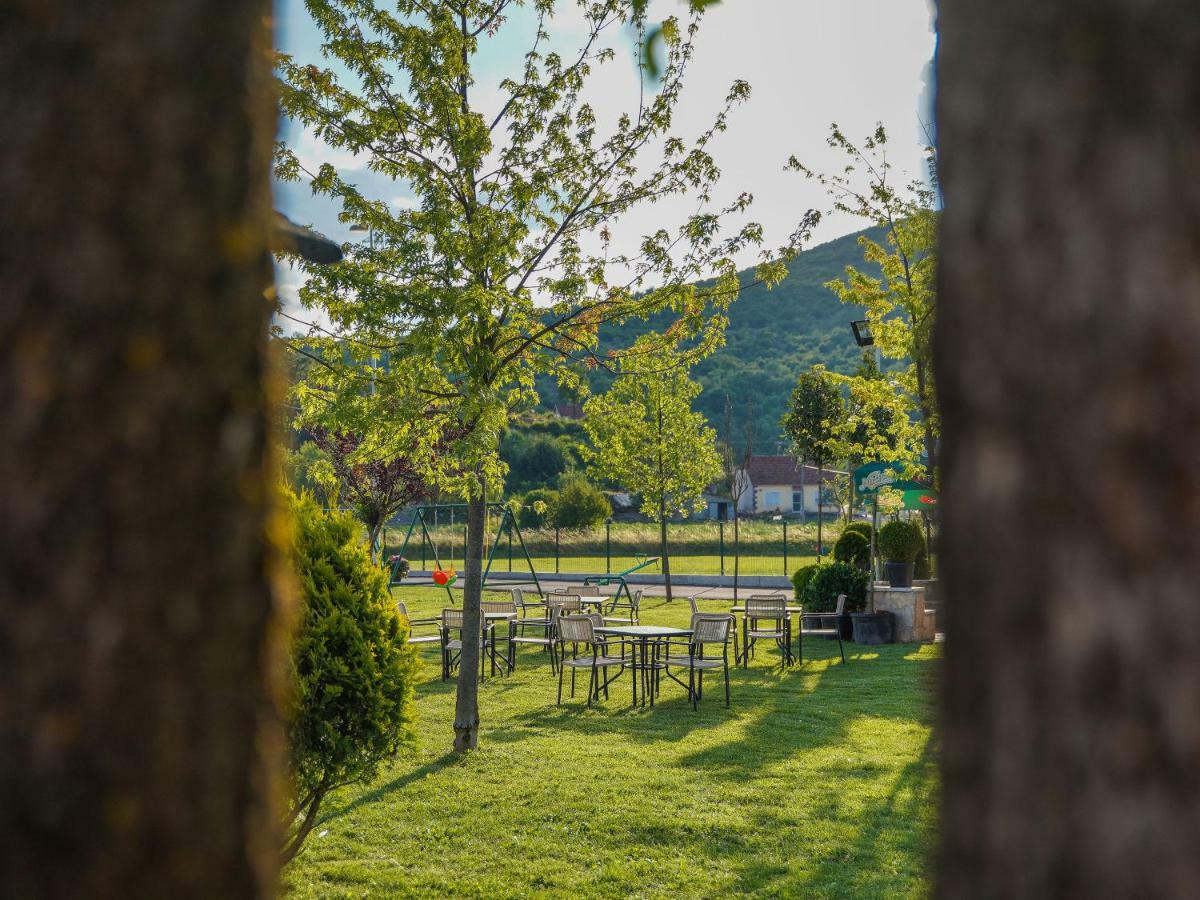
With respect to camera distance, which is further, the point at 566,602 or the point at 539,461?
the point at 539,461

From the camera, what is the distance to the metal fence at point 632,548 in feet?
132

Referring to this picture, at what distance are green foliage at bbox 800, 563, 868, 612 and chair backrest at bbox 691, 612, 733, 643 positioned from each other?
20.9 feet

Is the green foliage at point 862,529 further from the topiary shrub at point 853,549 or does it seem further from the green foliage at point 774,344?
the green foliage at point 774,344

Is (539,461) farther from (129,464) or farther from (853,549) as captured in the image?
(129,464)

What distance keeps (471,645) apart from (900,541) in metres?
10.4

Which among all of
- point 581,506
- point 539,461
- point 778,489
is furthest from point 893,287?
point 778,489

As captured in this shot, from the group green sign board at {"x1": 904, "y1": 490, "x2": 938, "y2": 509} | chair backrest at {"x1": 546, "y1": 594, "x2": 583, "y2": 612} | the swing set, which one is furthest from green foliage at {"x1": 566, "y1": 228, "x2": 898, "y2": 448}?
chair backrest at {"x1": 546, "y1": 594, "x2": 583, "y2": 612}

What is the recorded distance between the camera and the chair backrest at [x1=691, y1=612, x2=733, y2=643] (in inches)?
467

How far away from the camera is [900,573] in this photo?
17.9 m

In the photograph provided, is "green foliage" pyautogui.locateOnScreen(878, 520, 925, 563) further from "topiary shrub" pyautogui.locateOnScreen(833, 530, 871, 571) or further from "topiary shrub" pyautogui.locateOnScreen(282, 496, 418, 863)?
"topiary shrub" pyautogui.locateOnScreen(282, 496, 418, 863)

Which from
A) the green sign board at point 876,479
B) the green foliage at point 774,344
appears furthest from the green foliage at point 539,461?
the green sign board at point 876,479

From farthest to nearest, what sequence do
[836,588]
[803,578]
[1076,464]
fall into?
[803,578] → [836,588] → [1076,464]

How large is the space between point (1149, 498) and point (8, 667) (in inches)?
40.7

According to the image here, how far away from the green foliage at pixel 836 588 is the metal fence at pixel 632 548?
19159 millimetres
